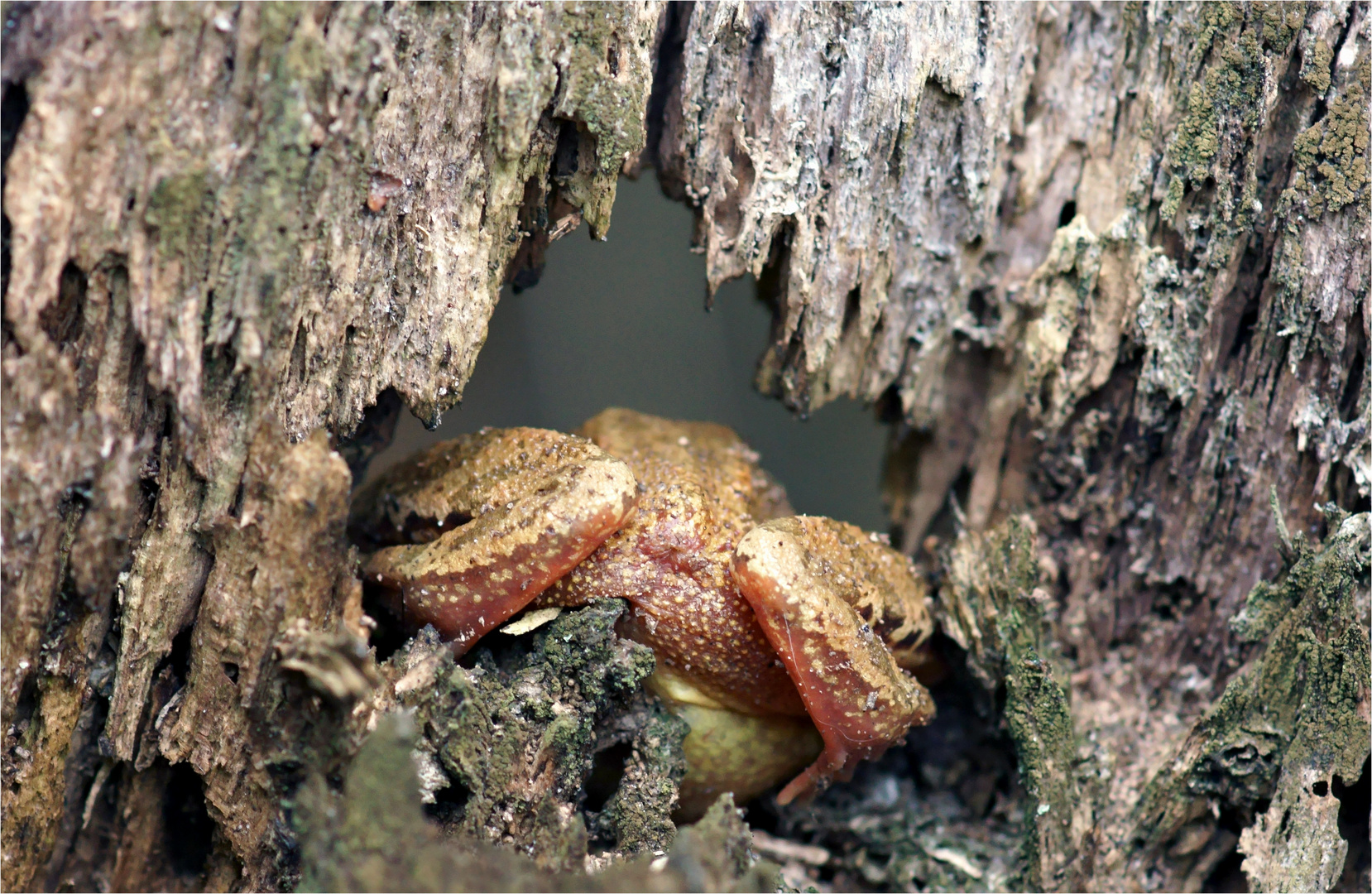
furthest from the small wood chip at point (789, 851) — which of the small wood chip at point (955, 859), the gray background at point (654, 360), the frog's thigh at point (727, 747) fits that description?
the gray background at point (654, 360)

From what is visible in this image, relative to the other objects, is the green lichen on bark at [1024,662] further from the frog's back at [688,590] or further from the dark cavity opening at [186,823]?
the dark cavity opening at [186,823]

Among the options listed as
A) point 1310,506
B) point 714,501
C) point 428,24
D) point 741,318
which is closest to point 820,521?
point 714,501

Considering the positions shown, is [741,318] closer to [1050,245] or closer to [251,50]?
[1050,245]

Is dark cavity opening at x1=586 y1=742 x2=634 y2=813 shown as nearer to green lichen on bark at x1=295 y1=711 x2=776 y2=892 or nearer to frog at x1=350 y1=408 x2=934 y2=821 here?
frog at x1=350 y1=408 x2=934 y2=821

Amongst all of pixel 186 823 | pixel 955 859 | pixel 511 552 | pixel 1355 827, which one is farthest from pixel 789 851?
pixel 186 823

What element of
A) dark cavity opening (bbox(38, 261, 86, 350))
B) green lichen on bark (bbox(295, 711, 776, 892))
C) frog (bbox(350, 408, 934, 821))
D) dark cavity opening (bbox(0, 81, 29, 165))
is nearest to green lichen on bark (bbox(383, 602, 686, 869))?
frog (bbox(350, 408, 934, 821))
